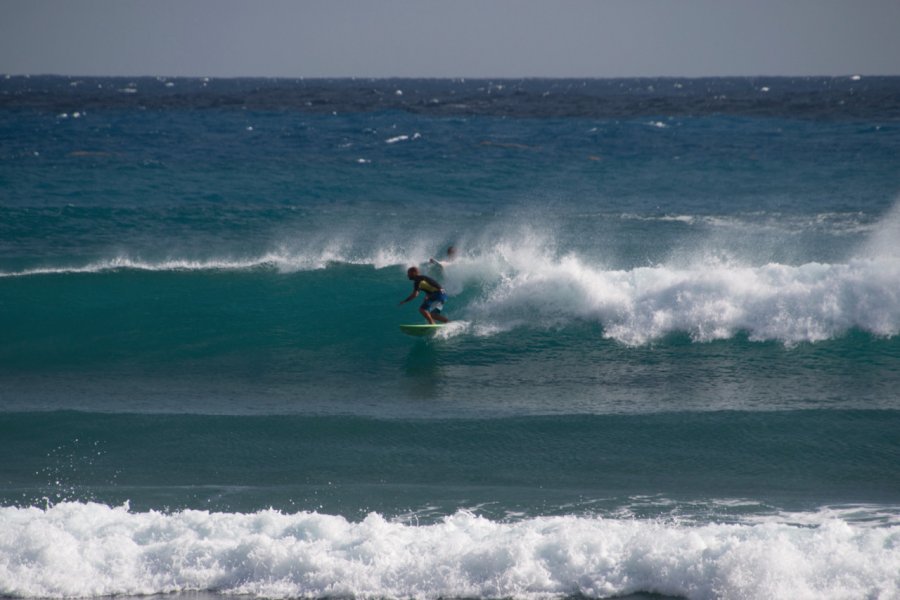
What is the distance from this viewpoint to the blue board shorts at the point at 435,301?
44.1 ft

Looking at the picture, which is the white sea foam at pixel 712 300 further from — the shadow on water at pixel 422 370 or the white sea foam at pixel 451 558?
the white sea foam at pixel 451 558

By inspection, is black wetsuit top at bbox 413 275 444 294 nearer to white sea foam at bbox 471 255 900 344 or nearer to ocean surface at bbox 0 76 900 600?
ocean surface at bbox 0 76 900 600

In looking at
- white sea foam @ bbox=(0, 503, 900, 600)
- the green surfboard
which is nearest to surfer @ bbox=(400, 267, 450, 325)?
the green surfboard

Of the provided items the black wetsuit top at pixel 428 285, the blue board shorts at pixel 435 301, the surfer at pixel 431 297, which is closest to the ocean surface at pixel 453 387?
the surfer at pixel 431 297

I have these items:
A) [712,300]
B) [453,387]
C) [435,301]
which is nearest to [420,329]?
[435,301]

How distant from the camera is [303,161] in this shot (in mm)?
30547

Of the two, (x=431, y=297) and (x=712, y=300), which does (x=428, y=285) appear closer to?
(x=431, y=297)

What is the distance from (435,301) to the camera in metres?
13.5

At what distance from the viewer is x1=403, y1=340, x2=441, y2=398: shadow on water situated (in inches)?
458

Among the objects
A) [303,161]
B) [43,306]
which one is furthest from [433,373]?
[303,161]

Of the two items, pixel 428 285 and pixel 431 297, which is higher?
pixel 428 285

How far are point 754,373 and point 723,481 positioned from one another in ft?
11.7

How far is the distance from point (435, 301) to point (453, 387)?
218cm

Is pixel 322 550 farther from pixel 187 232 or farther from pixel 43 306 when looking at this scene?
pixel 187 232
